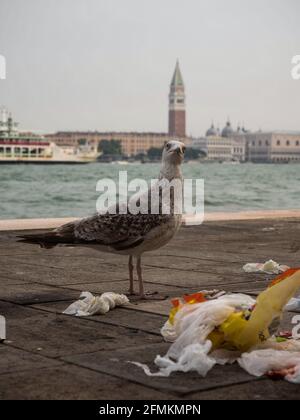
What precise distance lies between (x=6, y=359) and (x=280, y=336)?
1.47 metres

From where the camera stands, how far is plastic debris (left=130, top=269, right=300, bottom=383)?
412cm

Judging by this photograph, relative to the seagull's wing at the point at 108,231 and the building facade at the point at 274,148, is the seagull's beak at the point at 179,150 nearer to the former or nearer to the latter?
the seagull's wing at the point at 108,231

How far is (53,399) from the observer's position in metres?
3.64

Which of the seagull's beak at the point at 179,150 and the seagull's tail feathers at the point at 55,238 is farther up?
the seagull's beak at the point at 179,150

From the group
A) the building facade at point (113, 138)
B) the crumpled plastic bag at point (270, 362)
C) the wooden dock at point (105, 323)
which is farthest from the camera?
the building facade at point (113, 138)

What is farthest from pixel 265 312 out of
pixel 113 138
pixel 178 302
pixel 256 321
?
pixel 113 138

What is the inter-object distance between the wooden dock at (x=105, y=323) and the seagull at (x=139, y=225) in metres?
0.40

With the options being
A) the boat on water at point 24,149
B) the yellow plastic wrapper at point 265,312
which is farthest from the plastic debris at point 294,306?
the boat on water at point 24,149

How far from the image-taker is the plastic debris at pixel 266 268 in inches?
296

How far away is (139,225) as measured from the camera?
5.93m

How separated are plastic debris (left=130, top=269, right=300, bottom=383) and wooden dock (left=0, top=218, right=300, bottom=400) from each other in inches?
3.0

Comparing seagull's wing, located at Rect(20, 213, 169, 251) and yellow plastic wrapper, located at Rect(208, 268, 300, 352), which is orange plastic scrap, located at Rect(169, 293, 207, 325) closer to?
yellow plastic wrapper, located at Rect(208, 268, 300, 352)

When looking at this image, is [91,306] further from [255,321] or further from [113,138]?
[113,138]

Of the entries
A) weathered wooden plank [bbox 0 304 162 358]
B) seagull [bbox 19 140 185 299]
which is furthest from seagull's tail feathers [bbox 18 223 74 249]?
weathered wooden plank [bbox 0 304 162 358]
